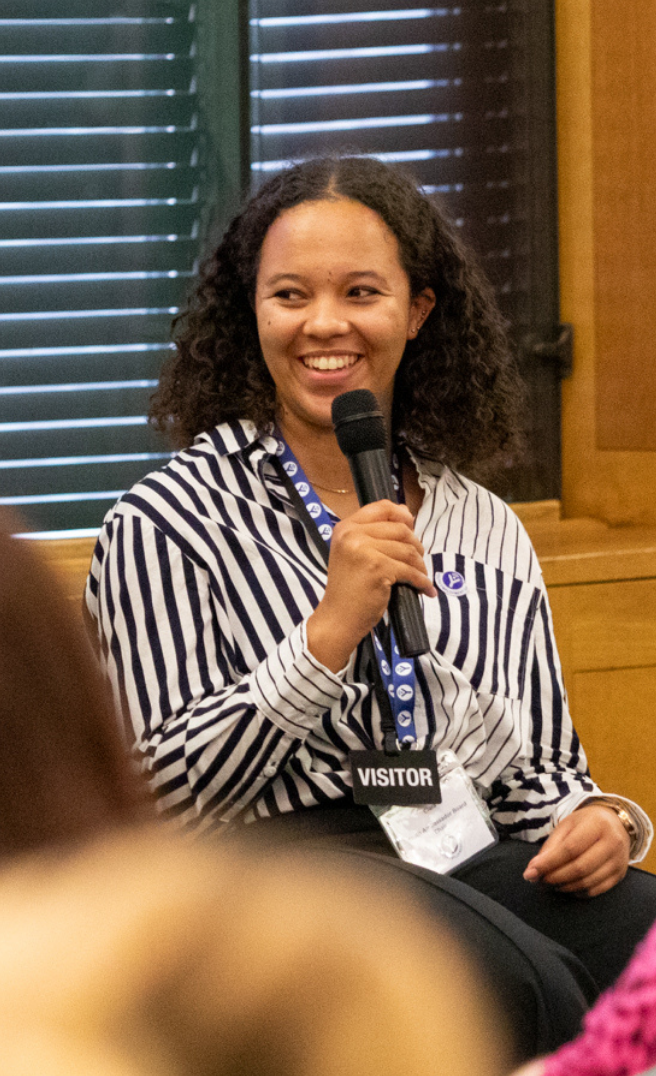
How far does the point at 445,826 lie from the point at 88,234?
162 cm

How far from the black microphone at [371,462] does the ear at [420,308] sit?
18.1 inches

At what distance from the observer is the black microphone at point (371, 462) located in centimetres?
123

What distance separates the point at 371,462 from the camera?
4.25ft

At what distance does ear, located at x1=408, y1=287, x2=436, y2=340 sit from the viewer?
70.6 inches

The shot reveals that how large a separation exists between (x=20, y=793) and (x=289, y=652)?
897mm

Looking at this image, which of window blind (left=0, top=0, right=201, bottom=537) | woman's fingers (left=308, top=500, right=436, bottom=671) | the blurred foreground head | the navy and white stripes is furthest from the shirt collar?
the blurred foreground head

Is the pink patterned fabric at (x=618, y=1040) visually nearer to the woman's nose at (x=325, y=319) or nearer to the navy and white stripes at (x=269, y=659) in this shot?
the navy and white stripes at (x=269, y=659)

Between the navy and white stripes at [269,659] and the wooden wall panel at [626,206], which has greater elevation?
the wooden wall panel at [626,206]

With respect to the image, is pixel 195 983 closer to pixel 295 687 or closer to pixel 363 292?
pixel 295 687

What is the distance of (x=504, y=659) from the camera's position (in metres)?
1.60

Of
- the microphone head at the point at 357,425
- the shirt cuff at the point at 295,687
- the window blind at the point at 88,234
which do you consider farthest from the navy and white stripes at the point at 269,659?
the window blind at the point at 88,234

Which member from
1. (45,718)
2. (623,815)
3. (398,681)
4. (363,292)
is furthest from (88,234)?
(45,718)

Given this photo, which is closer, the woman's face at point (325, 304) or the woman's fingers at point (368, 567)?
the woman's fingers at point (368, 567)

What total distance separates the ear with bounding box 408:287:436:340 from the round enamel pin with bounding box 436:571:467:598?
0.41 m
